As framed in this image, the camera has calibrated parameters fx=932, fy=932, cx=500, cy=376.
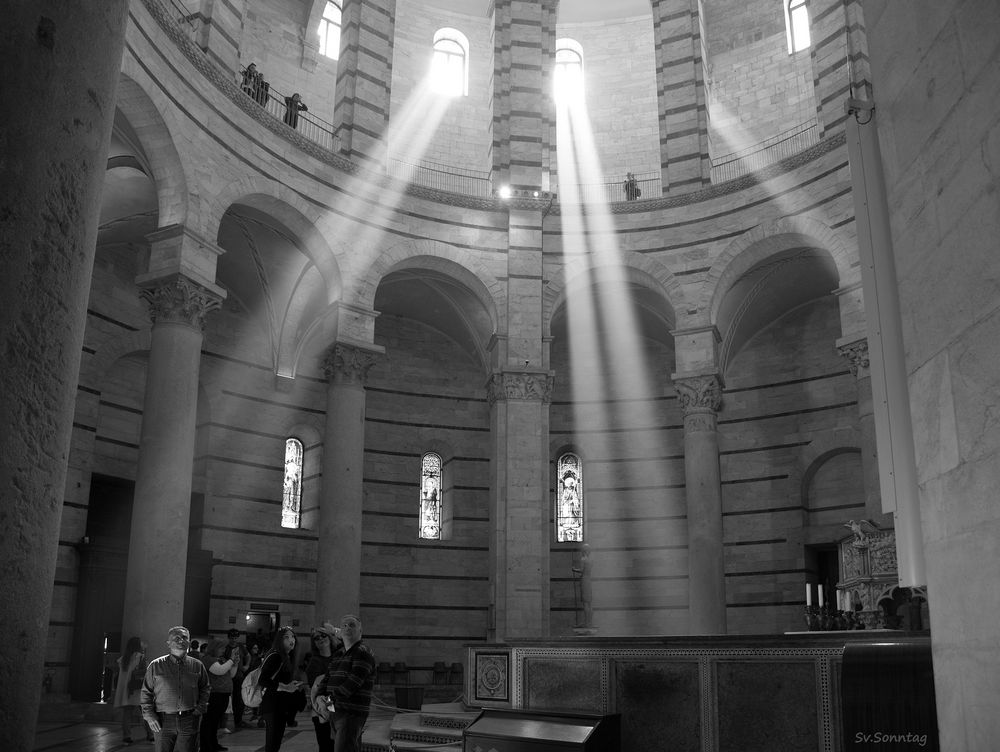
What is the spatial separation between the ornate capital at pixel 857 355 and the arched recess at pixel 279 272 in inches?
382

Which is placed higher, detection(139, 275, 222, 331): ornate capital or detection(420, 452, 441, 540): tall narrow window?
detection(139, 275, 222, 331): ornate capital

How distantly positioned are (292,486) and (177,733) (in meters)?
15.5

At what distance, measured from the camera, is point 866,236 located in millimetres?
4031

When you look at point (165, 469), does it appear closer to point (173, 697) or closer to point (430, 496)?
point (173, 697)

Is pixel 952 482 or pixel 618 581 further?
pixel 618 581

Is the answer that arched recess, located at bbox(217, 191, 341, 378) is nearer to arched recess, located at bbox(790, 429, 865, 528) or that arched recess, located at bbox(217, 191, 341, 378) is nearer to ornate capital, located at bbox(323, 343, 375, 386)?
ornate capital, located at bbox(323, 343, 375, 386)

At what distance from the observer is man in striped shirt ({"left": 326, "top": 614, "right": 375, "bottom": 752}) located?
7148mm

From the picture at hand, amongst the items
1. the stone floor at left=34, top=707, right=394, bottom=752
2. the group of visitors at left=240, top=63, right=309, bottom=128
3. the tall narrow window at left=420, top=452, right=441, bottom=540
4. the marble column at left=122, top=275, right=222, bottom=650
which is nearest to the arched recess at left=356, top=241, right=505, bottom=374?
the tall narrow window at left=420, top=452, right=441, bottom=540

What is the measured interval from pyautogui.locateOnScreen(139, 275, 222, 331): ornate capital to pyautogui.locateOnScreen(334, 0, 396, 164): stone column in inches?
237

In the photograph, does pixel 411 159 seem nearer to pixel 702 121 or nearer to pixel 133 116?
pixel 702 121

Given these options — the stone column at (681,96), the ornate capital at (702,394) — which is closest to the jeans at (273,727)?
the ornate capital at (702,394)

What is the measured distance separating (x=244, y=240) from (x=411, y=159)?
21.2ft

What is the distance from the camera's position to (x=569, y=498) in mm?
23875

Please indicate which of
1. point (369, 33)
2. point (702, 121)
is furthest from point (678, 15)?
point (369, 33)
